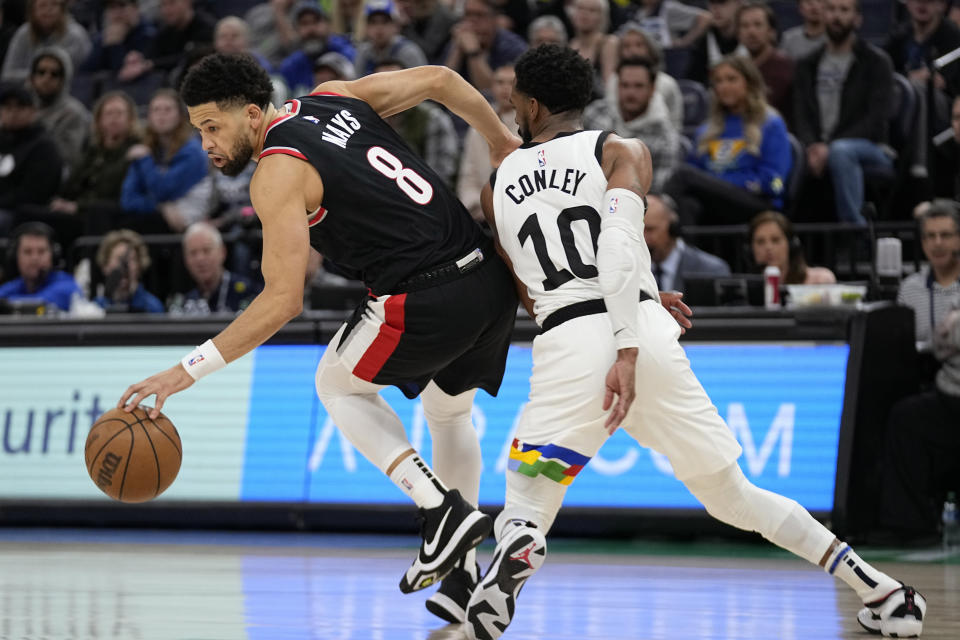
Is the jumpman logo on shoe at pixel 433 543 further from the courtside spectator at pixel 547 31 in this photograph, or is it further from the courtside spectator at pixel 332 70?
the courtside spectator at pixel 547 31

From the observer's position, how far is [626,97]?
35.2 feet

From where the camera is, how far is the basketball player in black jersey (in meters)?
4.61

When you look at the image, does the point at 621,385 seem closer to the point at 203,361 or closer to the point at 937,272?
the point at 203,361

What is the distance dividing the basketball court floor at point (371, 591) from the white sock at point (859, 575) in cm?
16

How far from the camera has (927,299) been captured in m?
8.45

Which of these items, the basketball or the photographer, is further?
the photographer

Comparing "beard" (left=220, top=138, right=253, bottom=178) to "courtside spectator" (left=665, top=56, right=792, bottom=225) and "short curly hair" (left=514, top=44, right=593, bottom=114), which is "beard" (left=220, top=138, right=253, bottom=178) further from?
"courtside spectator" (left=665, top=56, right=792, bottom=225)

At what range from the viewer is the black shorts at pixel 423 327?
15.8ft

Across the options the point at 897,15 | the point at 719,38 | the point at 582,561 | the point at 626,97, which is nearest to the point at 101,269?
the point at 626,97

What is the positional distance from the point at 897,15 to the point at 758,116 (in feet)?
10.3

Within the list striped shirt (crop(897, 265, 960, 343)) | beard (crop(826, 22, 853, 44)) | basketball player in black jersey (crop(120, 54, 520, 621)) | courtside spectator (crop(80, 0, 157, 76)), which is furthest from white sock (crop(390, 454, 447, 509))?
courtside spectator (crop(80, 0, 157, 76))

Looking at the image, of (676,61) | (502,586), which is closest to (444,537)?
(502,586)

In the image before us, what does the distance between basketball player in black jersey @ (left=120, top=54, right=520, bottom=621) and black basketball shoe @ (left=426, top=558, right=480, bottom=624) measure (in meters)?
0.05

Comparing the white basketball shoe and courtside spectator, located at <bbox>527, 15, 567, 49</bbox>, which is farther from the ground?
courtside spectator, located at <bbox>527, 15, 567, 49</bbox>
